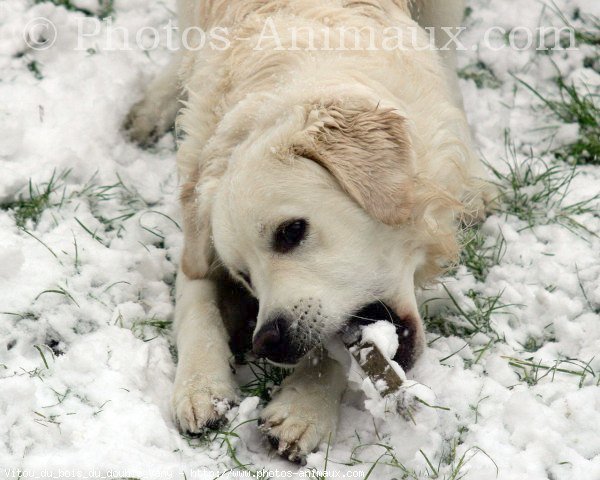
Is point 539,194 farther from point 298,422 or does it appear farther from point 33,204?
point 33,204

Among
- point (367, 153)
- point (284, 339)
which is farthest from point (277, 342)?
point (367, 153)

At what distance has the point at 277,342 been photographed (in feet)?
9.68

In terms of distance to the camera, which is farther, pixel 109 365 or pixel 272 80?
pixel 272 80

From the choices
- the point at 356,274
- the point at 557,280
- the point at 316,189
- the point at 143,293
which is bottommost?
the point at 143,293

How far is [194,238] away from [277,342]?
0.79 m

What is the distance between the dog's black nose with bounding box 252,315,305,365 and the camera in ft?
9.69

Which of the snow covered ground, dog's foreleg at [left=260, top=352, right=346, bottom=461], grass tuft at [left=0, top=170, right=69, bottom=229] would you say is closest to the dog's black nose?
dog's foreleg at [left=260, top=352, right=346, bottom=461]

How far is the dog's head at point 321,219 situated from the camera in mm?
2998

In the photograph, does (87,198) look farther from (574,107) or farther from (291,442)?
(574,107)

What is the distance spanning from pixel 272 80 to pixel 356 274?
0.92 metres

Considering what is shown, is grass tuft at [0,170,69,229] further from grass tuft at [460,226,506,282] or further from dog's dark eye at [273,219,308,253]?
grass tuft at [460,226,506,282]

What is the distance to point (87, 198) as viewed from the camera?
13.9 ft

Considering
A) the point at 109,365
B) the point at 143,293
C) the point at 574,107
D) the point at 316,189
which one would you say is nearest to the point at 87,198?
the point at 143,293

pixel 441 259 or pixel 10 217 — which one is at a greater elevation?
pixel 441 259
